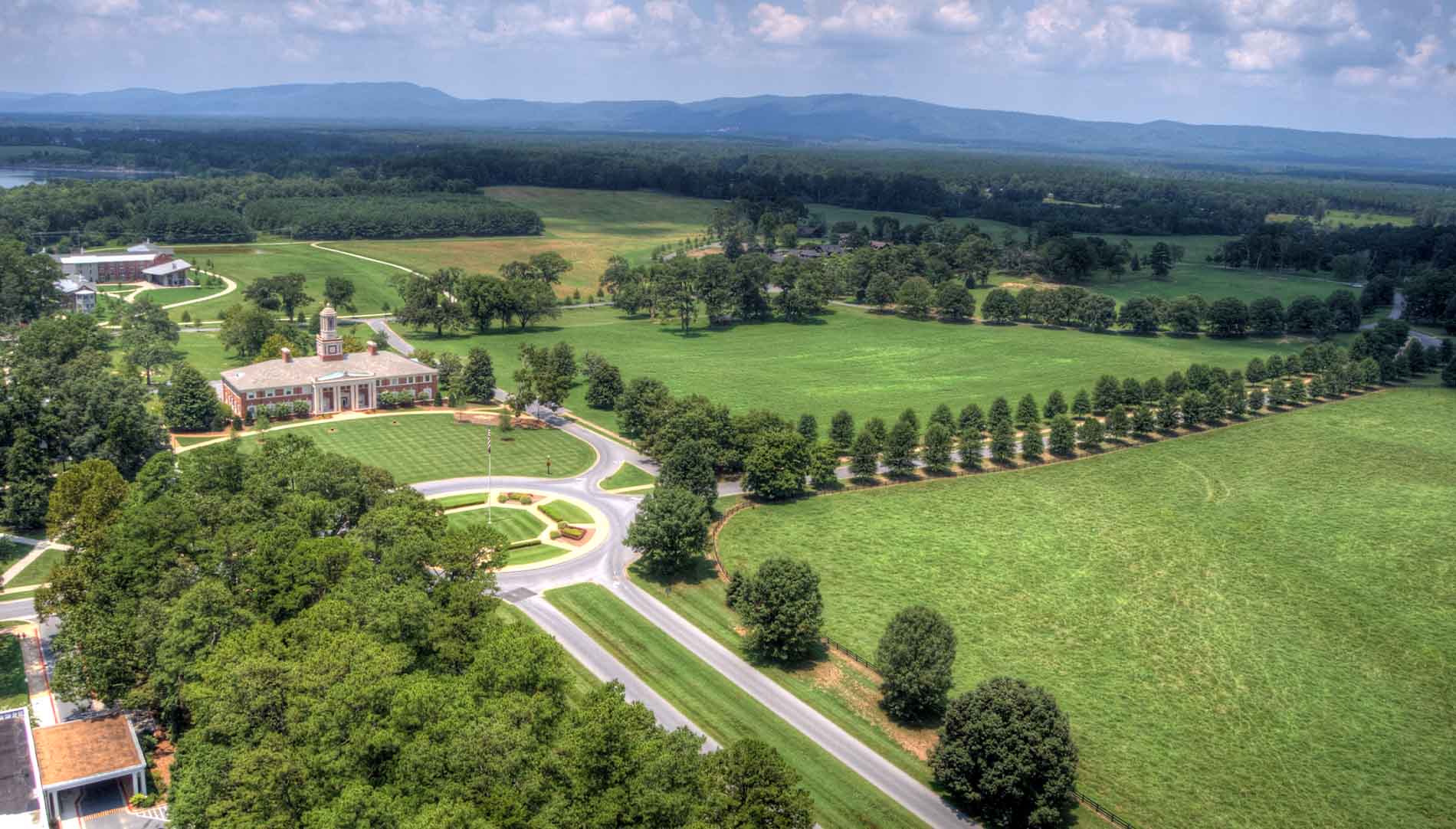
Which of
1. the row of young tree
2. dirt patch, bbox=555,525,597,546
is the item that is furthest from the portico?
dirt patch, bbox=555,525,597,546

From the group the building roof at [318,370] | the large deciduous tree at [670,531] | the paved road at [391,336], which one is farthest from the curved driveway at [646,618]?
the paved road at [391,336]

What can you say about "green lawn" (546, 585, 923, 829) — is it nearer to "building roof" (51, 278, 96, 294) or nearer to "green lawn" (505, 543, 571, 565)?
"green lawn" (505, 543, 571, 565)

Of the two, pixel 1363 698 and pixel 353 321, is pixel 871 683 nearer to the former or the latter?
pixel 1363 698

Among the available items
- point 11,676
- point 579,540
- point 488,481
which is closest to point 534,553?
point 579,540

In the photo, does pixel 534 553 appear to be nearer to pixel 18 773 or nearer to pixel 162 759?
pixel 162 759

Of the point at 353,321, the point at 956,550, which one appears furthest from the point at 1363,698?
the point at 353,321

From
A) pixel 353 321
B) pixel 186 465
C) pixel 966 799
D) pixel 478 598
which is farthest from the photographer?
pixel 353 321
